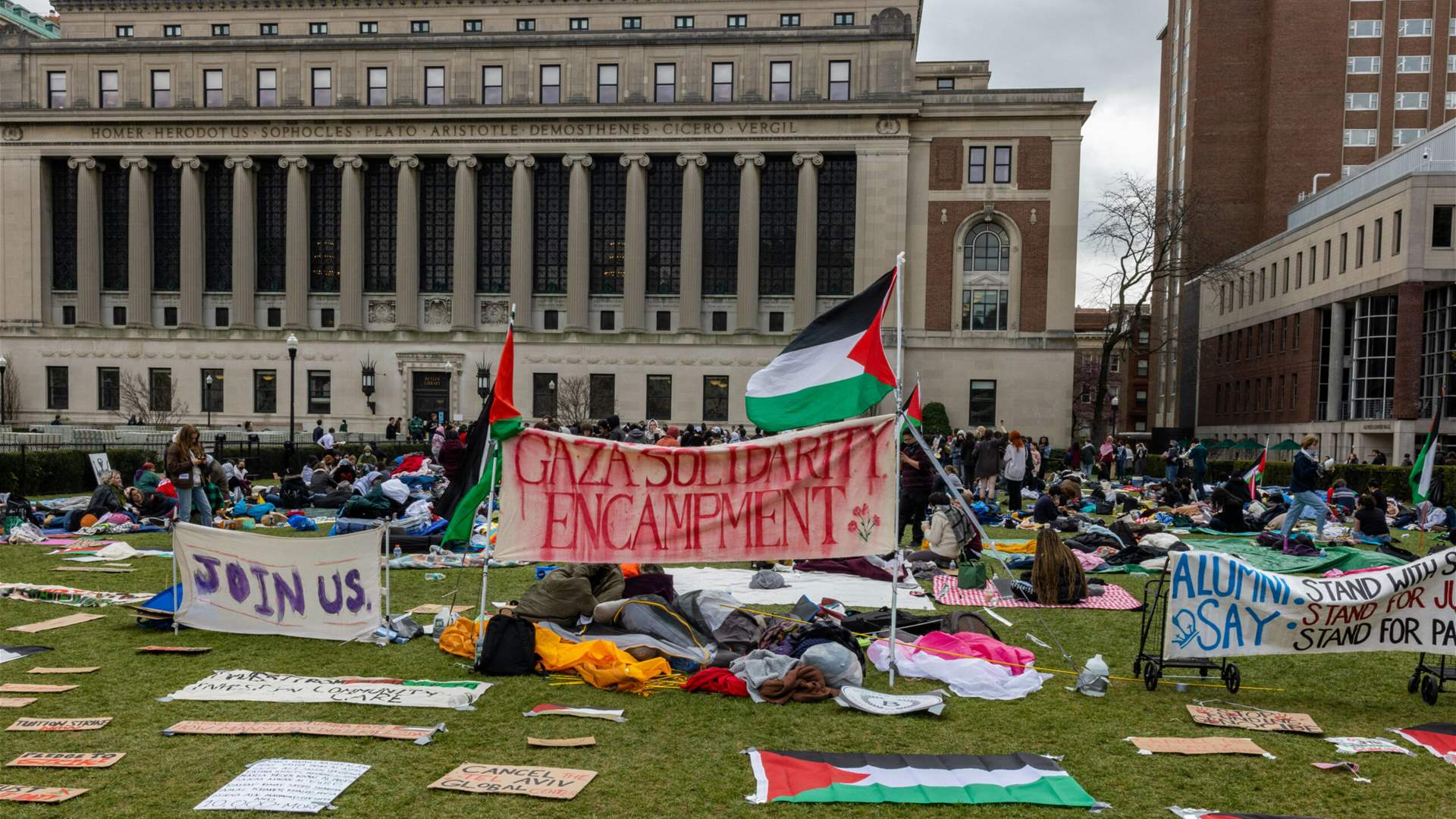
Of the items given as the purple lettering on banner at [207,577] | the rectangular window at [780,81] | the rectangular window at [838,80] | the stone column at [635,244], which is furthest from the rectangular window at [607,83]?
the purple lettering on banner at [207,577]

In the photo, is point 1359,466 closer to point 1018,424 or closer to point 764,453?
point 1018,424

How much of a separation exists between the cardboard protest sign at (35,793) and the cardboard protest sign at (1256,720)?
27.6ft

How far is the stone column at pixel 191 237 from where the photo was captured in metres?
60.5

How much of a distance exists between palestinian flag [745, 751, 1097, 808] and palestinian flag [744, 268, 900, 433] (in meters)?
3.18

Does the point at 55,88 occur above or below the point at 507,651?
above

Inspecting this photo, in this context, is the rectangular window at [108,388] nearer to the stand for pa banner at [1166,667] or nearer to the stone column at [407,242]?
the stone column at [407,242]

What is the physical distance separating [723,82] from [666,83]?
11.5ft

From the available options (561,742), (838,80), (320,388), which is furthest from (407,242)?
(561,742)

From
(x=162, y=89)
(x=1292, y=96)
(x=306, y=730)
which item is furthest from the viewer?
(x=1292, y=96)

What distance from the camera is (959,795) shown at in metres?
6.52

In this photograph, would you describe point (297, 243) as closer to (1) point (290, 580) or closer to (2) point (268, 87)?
(2) point (268, 87)

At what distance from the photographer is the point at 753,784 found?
22.1ft

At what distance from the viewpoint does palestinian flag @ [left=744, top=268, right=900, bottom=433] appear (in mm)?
9320

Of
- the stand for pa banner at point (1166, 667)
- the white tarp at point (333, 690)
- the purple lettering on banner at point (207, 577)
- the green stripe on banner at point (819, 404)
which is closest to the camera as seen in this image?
the white tarp at point (333, 690)
